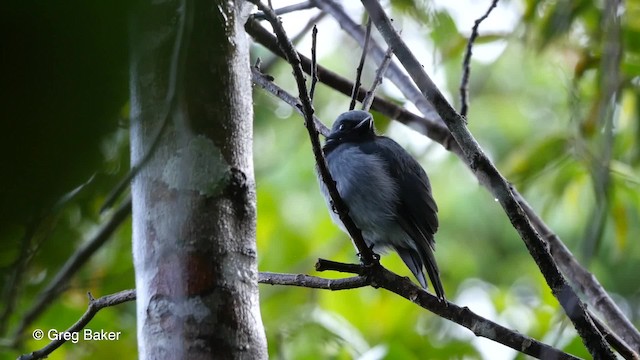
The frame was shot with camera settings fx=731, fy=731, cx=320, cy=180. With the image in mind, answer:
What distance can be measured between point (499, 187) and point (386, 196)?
128 centimetres

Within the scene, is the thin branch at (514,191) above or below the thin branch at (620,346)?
above

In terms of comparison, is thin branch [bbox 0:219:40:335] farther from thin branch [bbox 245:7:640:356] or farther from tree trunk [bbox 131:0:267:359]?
thin branch [bbox 245:7:640:356]

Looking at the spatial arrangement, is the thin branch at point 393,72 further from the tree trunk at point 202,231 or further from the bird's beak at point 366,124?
the tree trunk at point 202,231

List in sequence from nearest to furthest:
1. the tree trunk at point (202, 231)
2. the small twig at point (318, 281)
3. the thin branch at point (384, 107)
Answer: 1. the tree trunk at point (202, 231)
2. the small twig at point (318, 281)
3. the thin branch at point (384, 107)

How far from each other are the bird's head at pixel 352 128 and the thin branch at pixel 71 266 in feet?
3.71

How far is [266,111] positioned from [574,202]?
1.68 meters

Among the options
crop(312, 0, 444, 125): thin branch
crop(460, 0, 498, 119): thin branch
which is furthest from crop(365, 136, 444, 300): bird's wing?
crop(460, 0, 498, 119): thin branch

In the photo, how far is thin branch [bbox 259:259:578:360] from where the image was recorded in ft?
5.87

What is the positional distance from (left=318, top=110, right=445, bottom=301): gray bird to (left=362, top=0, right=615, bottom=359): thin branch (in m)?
Answer: 1.08

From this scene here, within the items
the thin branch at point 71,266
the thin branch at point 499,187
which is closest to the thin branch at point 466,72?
the thin branch at point 499,187

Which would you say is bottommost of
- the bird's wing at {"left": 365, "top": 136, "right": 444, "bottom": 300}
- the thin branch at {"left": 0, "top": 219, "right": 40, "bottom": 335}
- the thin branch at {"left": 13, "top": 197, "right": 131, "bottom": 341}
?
the thin branch at {"left": 0, "top": 219, "right": 40, "bottom": 335}

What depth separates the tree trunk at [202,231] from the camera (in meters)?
1.24

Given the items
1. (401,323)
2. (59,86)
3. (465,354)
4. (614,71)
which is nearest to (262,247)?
(401,323)

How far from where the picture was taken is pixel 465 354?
3.04m
